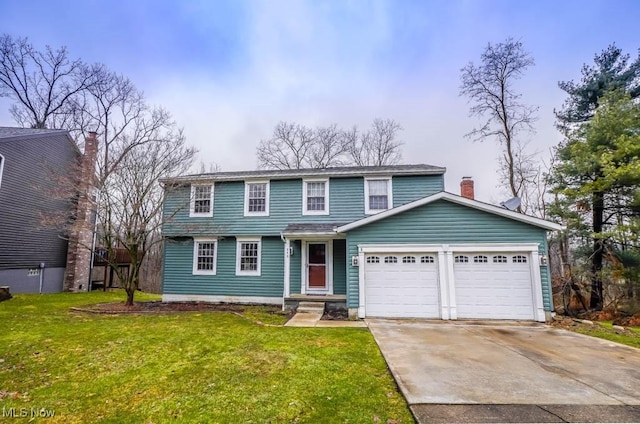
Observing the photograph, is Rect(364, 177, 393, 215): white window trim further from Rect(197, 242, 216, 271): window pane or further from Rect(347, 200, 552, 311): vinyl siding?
Rect(197, 242, 216, 271): window pane

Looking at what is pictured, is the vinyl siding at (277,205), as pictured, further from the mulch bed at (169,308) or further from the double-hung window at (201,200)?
the mulch bed at (169,308)

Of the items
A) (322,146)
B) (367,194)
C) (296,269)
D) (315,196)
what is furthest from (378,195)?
(322,146)

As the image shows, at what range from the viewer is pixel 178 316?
9.52 m

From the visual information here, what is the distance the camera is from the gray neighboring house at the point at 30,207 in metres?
12.9

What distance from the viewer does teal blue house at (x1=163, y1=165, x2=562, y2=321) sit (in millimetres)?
9156

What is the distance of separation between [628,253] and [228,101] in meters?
20.8

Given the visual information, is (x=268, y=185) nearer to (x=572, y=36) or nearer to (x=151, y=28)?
(x=151, y=28)

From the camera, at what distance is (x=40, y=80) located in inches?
821

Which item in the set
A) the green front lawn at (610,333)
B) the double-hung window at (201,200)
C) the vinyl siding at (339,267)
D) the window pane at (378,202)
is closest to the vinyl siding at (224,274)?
the double-hung window at (201,200)

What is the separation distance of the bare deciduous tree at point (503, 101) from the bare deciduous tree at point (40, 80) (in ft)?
85.4

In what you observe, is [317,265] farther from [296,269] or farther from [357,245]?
[357,245]

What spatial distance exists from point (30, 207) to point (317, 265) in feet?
46.6

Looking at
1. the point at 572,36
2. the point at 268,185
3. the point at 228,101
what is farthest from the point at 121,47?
the point at 572,36

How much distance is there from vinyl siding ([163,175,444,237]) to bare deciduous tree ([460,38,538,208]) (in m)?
7.96
